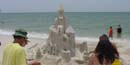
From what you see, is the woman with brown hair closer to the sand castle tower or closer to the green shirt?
the green shirt

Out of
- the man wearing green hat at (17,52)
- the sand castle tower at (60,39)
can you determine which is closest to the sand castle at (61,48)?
the sand castle tower at (60,39)

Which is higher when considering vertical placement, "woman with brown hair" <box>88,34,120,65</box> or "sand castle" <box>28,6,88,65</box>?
Answer: "woman with brown hair" <box>88,34,120,65</box>

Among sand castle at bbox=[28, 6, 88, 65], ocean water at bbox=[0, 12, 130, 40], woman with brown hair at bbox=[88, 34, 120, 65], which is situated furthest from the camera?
ocean water at bbox=[0, 12, 130, 40]

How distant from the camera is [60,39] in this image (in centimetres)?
1366

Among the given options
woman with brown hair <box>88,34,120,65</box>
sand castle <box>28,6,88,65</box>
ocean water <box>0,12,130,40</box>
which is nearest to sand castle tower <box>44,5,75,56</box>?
sand castle <box>28,6,88,65</box>

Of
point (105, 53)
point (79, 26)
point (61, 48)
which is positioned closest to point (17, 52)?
point (105, 53)

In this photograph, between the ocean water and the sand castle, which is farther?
the ocean water

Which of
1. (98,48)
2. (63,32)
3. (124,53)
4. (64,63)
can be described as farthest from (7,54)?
(124,53)

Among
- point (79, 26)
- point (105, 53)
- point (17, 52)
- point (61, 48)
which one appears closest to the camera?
point (105, 53)

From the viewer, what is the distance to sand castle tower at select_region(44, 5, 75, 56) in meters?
13.7

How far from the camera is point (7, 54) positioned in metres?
4.20

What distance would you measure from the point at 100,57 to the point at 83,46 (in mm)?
11533

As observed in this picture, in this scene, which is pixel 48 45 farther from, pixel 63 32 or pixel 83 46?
pixel 83 46

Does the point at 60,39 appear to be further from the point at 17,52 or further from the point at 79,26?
the point at 79,26
